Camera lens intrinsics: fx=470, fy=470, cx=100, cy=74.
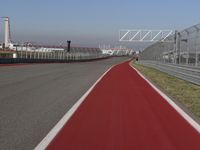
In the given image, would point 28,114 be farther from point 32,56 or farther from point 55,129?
point 32,56

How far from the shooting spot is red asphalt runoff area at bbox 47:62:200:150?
7595 millimetres

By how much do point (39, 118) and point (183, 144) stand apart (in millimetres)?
3732

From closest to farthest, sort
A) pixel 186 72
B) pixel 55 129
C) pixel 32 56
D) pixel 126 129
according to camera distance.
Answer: pixel 55 129 → pixel 126 129 → pixel 186 72 → pixel 32 56

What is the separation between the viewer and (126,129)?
9.12m

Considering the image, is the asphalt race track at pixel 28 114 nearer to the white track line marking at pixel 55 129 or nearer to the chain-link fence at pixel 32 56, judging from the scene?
the white track line marking at pixel 55 129

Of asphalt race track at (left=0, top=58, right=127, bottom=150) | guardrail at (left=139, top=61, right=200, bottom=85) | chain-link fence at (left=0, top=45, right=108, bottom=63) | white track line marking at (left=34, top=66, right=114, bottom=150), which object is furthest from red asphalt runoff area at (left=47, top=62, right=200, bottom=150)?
chain-link fence at (left=0, top=45, right=108, bottom=63)

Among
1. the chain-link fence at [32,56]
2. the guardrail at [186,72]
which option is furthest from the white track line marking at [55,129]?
the chain-link fence at [32,56]

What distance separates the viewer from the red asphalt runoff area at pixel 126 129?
24.9ft

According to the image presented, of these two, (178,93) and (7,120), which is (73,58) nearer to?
(178,93)

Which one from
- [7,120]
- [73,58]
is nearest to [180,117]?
[7,120]

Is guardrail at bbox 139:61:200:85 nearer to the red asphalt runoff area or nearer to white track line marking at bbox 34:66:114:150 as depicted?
the red asphalt runoff area

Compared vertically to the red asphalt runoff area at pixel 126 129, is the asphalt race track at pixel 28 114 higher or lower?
higher

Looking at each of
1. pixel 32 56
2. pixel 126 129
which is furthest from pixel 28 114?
pixel 32 56

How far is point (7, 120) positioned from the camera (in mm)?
9945
